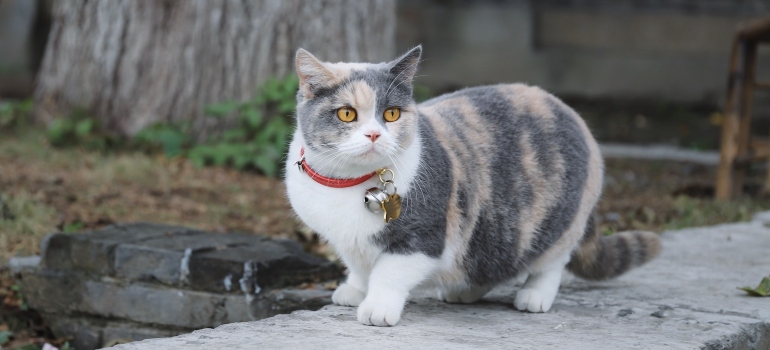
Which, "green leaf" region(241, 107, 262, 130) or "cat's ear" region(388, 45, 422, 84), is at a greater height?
"cat's ear" region(388, 45, 422, 84)

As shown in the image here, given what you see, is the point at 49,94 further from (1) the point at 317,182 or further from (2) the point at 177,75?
(1) the point at 317,182

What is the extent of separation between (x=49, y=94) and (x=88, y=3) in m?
0.75

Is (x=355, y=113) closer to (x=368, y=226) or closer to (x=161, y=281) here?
(x=368, y=226)

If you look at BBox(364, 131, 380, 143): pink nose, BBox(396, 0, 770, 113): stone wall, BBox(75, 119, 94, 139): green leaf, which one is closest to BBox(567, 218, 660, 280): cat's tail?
BBox(364, 131, 380, 143): pink nose

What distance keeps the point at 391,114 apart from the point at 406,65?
18 cm

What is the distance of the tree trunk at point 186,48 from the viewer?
5676mm

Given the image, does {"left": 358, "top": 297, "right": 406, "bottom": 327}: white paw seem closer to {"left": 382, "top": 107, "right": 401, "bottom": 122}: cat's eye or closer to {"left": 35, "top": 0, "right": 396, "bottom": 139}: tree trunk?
{"left": 382, "top": 107, "right": 401, "bottom": 122}: cat's eye

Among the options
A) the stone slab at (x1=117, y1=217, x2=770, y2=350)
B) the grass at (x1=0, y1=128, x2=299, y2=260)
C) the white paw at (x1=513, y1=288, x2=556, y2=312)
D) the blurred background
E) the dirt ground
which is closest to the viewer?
the stone slab at (x1=117, y1=217, x2=770, y2=350)

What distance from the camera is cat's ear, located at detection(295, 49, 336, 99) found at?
2562mm

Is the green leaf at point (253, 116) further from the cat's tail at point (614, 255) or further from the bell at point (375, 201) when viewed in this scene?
the bell at point (375, 201)

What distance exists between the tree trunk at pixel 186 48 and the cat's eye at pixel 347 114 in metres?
3.17

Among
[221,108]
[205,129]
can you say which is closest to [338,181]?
[221,108]

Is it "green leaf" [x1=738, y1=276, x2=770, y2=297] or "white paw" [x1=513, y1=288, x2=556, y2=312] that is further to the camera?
"green leaf" [x1=738, y1=276, x2=770, y2=297]

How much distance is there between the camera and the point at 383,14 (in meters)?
5.89
